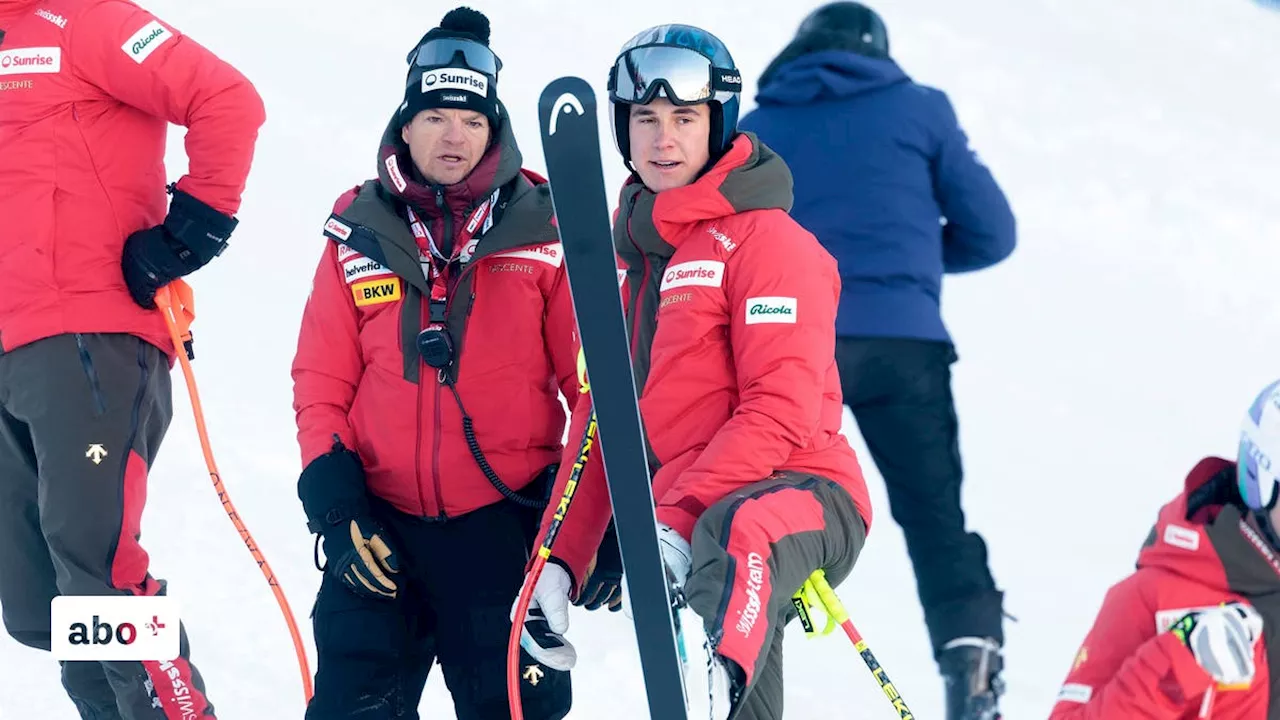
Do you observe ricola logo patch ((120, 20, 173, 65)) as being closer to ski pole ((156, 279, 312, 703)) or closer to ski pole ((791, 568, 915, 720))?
ski pole ((156, 279, 312, 703))

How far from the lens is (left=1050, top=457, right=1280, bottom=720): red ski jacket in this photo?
2.46m

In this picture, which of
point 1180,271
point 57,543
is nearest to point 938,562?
point 57,543

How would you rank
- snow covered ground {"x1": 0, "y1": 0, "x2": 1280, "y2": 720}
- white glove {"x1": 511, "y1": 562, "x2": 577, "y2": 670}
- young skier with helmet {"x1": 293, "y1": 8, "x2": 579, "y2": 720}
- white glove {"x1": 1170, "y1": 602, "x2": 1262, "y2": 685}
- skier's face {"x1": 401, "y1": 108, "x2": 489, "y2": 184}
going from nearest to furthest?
white glove {"x1": 1170, "y1": 602, "x2": 1262, "y2": 685} → white glove {"x1": 511, "y1": 562, "x2": 577, "y2": 670} → young skier with helmet {"x1": 293, "y1": 8, "x2": 579, "y2": 720} → skier's face {"x1": 401, "y1": 108, "x2": 489, "y2": 184} → snow covered ground {"x1": 0, "y1": 0, "x2": 1280, "y2": 720}

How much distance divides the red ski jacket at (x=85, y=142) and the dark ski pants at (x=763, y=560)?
169 centimetres

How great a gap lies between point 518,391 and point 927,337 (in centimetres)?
116

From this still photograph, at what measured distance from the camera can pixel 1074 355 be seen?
708 cm

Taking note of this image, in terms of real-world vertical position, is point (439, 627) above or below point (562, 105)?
below

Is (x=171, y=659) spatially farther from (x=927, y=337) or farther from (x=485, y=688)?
(x=927, y=337)

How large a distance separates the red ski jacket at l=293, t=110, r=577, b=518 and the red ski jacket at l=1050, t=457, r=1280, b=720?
4.41ft

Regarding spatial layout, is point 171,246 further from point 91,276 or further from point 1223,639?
point 1223,639

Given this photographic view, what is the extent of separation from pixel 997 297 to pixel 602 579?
191 inches

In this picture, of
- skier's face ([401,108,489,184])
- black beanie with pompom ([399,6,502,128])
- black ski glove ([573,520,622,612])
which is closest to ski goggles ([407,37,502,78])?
black beanie with pompom ([399,6,502,128])

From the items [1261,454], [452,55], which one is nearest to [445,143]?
[452,55]

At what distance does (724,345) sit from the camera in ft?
9.96
